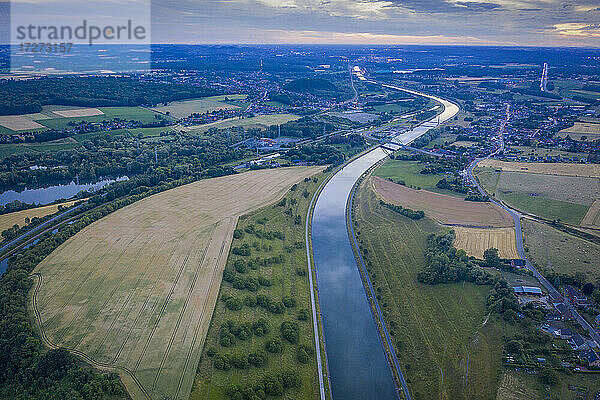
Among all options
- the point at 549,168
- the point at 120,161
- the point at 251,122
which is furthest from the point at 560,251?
the point at 251,122

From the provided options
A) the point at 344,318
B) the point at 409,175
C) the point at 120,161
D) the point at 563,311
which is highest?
the point at 120,161

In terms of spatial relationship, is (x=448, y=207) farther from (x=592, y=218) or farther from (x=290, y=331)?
(x=290, y=331)

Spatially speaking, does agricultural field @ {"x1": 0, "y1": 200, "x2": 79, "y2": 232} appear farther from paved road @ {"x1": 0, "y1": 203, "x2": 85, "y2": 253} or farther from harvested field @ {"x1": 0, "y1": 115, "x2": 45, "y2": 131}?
harvested field @ {"x1": 0, "y1": 115, "x2": 45, "y2": 131}

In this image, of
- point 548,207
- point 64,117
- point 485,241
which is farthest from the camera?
point 64,117

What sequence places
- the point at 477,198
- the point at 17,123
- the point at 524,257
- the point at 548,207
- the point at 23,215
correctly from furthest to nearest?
the point at 17,123 → the point at 477,198 → the point at 548,207 → the point at 23,215 → the point at 524,257

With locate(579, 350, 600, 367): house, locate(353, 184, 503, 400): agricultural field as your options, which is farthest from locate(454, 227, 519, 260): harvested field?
locate(579, 350, 600, 367): house

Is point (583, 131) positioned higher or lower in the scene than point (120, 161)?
higher

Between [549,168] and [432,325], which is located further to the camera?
[549,168]
